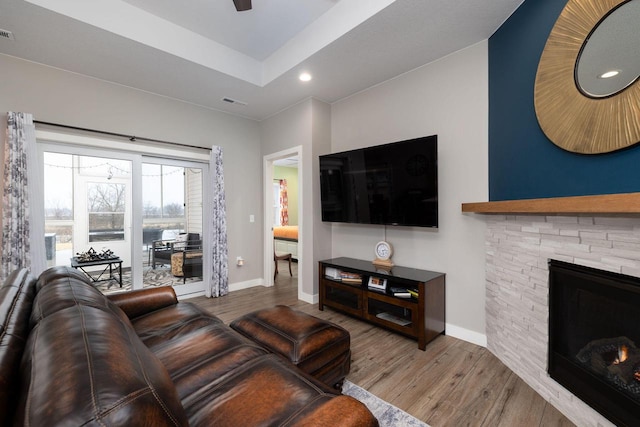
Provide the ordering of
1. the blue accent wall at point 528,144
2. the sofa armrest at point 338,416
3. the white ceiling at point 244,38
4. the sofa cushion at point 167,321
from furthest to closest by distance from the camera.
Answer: the white ceiling at point 244,38, the sofa cushion at point 167,321, the blue accent wall at point 528,144, the sofa armrest at point 338,416

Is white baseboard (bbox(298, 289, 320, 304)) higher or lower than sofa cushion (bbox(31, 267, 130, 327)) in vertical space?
lower

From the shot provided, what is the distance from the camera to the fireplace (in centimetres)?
141

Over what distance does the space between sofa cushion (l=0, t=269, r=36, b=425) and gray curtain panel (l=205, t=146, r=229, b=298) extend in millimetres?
2435

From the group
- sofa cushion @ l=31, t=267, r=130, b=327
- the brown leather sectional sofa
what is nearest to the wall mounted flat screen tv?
the brown leather sectional sofa

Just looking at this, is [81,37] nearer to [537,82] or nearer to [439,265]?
[537,82]

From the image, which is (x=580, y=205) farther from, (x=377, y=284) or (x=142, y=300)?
(x=142, y=300)

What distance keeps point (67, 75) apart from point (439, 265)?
458 centimetres

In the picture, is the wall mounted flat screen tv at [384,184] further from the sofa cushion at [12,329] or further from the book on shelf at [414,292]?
the sofa cushion at [12,329]

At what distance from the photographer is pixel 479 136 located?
258 centimetres

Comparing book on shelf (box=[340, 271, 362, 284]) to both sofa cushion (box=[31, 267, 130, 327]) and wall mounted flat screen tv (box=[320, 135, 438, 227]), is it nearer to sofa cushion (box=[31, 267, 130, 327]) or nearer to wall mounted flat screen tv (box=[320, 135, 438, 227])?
wall mounted flat screen tv (box=[320, 135, 438, 227])

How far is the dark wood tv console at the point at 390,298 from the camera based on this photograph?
2.55 m

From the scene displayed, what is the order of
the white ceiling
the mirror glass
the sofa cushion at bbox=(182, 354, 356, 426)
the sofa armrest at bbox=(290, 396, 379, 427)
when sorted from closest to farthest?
the sofa armrest at bbox=(290, 396, 379, 427)
the sofa cushion at bbox=(182, 354, 356, 426)
the mirror glass
the white ceiling

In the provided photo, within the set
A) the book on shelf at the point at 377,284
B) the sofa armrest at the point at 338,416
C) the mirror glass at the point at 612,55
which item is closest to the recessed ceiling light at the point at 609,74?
the mirror glass at the point at 612,55

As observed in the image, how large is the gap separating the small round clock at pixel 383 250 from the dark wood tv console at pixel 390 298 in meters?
0.16
